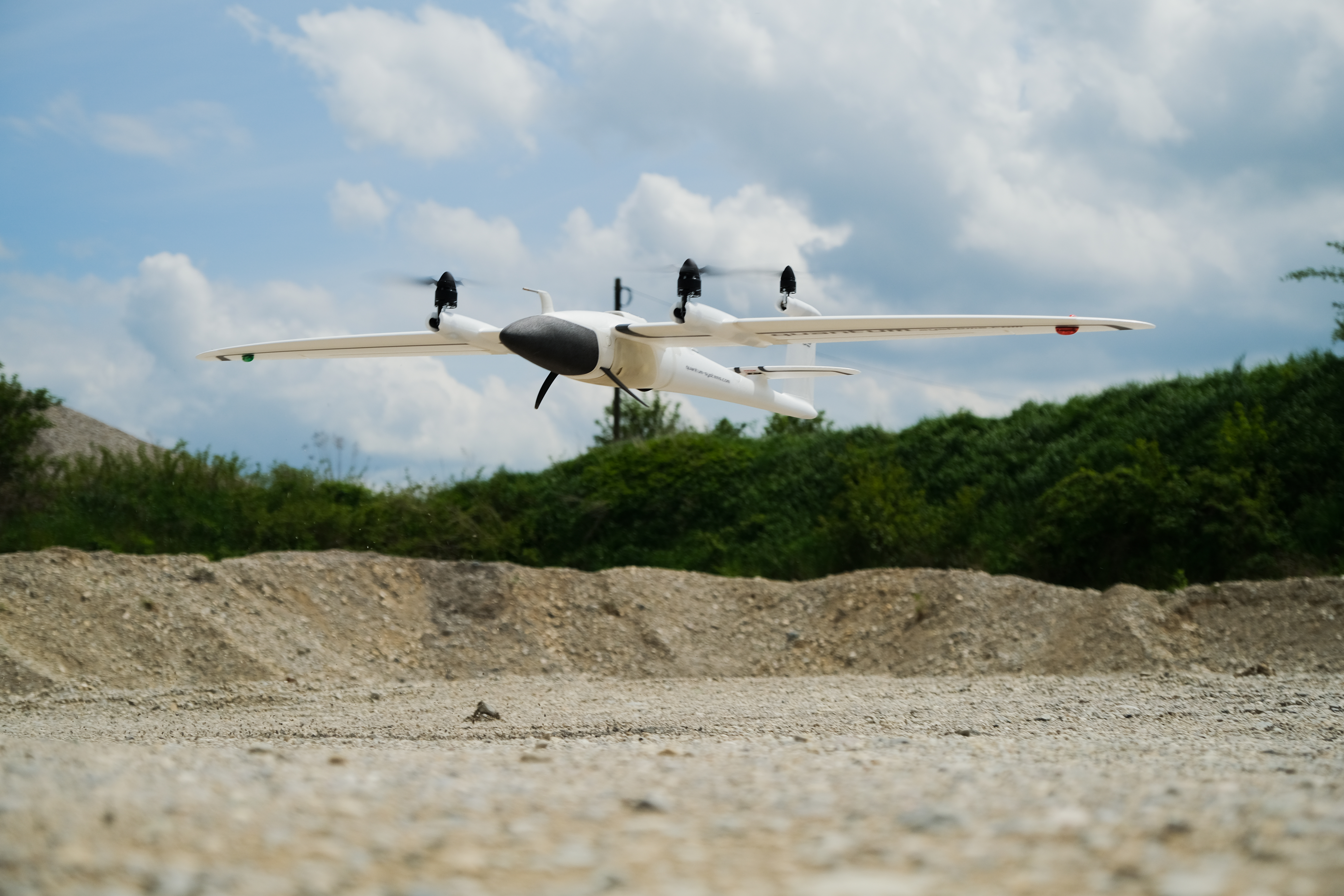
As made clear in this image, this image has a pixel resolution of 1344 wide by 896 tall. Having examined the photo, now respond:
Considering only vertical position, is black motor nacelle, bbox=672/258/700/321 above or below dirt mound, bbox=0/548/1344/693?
above

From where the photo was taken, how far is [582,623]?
673 inches

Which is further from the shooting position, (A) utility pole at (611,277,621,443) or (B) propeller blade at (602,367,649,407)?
(A) utility pole at (611,277,621,443)

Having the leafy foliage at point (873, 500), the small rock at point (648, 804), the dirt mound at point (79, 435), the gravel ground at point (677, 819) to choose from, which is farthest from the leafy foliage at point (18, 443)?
the small rock at point (648, 804)

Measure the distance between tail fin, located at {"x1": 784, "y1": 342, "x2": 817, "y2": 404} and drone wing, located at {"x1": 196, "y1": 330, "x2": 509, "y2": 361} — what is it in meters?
4.14

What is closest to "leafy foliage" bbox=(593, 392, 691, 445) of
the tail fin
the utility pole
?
the utility pole

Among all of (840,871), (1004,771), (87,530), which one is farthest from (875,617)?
(87,530)

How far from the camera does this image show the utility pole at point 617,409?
98.5ft

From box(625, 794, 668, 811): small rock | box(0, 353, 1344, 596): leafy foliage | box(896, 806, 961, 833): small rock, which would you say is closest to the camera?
box(896, 806, 961, 833): small rock

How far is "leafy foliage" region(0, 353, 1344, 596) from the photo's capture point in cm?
1980

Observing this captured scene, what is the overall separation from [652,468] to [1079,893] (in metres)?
25.3

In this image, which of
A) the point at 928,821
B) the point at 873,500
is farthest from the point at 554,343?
the point at 873,500

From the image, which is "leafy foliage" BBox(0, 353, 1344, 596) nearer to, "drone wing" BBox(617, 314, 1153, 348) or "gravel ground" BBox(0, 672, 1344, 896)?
"drone wing" BBox(617, 314, 1153, 348)

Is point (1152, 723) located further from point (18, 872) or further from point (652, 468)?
point (652, 468)

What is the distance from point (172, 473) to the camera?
90.4 ft
